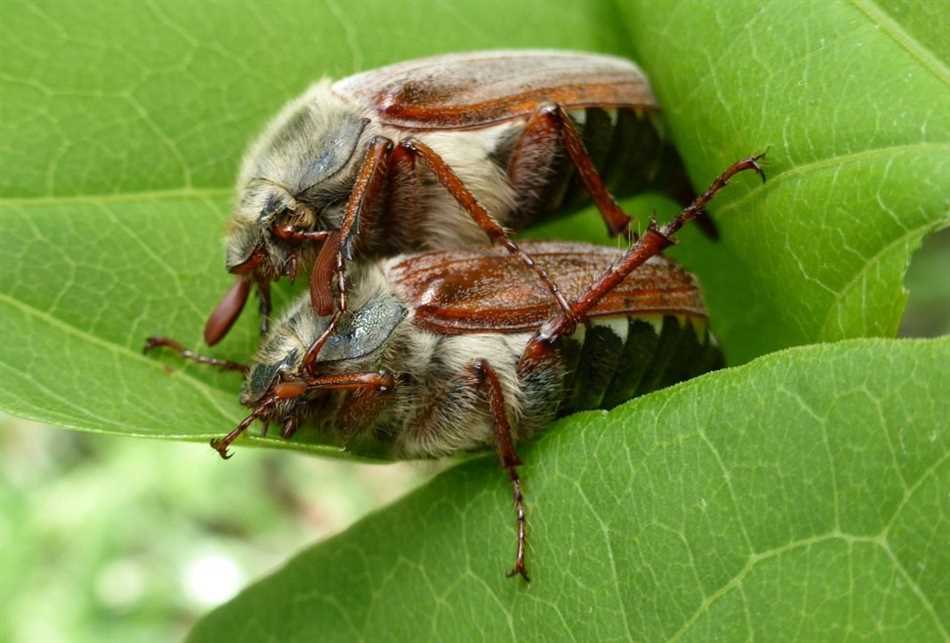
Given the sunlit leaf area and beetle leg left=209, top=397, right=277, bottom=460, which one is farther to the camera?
beetle leg left=209, top=397, right=277, bottom=460

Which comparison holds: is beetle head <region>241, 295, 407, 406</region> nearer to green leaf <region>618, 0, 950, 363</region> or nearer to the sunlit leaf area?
the sunlit leaf area

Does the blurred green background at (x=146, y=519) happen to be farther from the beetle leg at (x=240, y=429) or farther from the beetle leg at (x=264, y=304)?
the beetle leg at (x=240, y=429)

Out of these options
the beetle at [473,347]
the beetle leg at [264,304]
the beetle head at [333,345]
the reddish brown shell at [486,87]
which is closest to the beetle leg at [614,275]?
the beetle at [473,347]

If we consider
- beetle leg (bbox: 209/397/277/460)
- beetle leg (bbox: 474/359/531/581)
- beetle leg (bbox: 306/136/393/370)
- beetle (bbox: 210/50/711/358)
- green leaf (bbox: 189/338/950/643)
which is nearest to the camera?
green leaf (bbox: 189/338/950/643)

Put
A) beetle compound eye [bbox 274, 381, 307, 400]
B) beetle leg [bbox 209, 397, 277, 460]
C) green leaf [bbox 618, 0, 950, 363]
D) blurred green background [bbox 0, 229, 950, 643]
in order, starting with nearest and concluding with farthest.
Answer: green leaf [bbox 618, 0, 950, 363] < beetle leg [bbox 209, 397, 277, 460] < beetle compound eye [bbox 274, 381, 307, 400] < blurred green background [bbox 0, 229, 950, 643]

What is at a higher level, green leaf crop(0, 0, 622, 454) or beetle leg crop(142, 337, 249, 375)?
green leaf crop(0, 0, 622, 454)

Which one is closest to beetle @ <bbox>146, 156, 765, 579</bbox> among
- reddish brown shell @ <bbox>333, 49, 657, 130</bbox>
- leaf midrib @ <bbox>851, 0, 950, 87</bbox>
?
reddish brown shell @ <bbox>333, 49, 657, 130</bbox>
